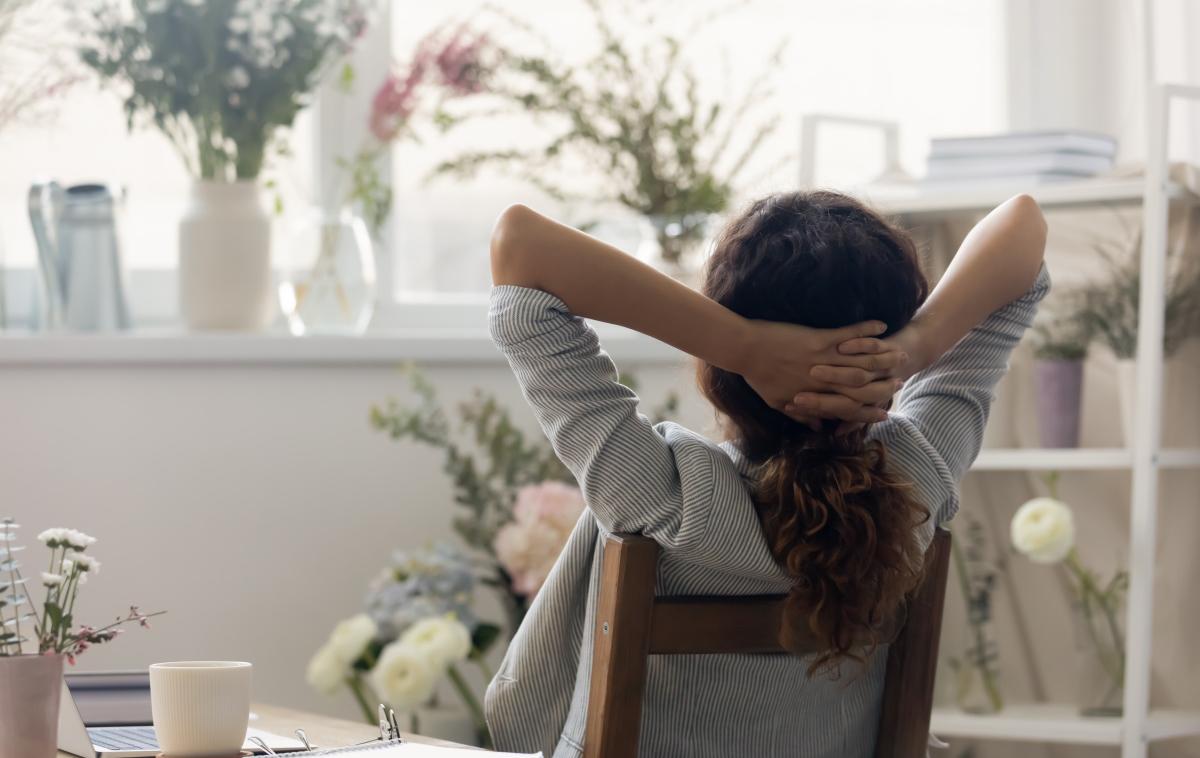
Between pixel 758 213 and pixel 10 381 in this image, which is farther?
pixel 10 381

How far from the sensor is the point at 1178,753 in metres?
2.05

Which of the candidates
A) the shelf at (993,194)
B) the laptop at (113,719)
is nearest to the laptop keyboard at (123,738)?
the laptop at (113,719)

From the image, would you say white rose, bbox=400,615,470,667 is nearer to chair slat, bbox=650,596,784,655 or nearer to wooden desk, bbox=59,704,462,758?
wooden desk, bbox=59,704,462,758

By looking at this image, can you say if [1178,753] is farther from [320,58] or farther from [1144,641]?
[320,58]

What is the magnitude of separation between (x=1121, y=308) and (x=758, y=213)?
1148 millimetres

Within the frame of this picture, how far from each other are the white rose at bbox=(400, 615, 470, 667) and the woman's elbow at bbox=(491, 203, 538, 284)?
0.91 meters

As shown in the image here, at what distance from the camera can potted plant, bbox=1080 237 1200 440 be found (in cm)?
192

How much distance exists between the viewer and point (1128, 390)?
1.91 metres

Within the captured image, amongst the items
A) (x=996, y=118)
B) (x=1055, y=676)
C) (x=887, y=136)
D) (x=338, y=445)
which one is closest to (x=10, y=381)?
(x=338, y=445)

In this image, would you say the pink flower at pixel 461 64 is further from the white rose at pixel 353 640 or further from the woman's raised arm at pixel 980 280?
the woman's raised arm at pixel 980 280

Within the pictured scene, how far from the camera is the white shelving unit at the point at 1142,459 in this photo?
1810 millimetres

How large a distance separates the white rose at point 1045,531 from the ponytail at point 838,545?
98 cm

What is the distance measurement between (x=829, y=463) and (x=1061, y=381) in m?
1.16

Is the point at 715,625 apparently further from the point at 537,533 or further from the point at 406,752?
the point at 537,533
